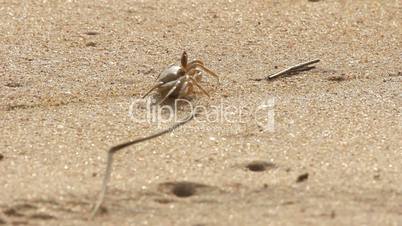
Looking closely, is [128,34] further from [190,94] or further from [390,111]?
[390,111]

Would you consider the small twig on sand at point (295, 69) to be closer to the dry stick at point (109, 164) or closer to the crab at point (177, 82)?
the crab at point (177, 82)

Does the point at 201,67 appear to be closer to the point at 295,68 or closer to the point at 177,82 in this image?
the point at 177,82

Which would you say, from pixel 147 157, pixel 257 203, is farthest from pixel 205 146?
pixel 257 203

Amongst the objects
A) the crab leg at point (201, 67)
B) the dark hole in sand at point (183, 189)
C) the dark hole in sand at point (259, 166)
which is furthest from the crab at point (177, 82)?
the dark hole in sand at point (183, 189)

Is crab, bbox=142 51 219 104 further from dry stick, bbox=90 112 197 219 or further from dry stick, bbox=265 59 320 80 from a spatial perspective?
dry stick, bbox=90 112 197 219

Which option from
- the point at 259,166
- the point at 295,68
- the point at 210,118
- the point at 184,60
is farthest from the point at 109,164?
the point at 295,68

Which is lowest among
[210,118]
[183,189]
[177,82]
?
[183,189]

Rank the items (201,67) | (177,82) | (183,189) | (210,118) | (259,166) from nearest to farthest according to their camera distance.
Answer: (183,189) → (259,166) → (210,118) → (177,82) → (201,67)

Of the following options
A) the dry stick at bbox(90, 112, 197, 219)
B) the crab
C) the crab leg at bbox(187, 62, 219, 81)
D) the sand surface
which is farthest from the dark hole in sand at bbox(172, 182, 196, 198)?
the crab leg at bbox(187, 62, 219, 81)

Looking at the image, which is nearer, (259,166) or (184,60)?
(259,166)
